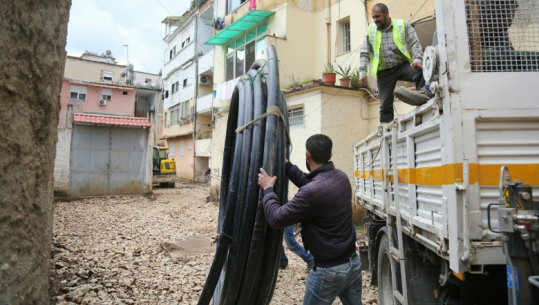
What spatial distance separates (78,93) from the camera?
20.2 m

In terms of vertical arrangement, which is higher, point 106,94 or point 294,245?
point 106,94

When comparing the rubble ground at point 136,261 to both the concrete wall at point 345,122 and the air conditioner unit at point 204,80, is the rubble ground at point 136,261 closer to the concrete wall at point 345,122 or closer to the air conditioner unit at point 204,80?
the concrete wall at point 345,122

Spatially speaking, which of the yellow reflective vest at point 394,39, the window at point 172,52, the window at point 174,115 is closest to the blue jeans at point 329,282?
the yellow reflective vest at point 394,39

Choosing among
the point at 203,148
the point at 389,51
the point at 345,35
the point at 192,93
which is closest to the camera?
the point at 389,51

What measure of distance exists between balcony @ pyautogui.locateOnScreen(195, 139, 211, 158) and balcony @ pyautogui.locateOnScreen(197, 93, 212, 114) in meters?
2.03

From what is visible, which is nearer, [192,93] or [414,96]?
[414,96]

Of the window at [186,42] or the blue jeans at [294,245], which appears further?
the window at [186,42]

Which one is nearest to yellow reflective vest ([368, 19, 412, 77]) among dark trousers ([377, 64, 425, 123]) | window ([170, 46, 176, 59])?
dark trousers ([377, 64, 425, 123])

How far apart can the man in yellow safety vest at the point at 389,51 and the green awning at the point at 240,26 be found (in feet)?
31.8

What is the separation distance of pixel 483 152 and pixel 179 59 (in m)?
27.8

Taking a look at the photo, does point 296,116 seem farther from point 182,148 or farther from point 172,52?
point 172,52

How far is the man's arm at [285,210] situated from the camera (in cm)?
224

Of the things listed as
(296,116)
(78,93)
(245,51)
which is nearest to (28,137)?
(296,116)

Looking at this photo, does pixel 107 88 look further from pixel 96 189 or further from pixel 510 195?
pixel 510 195
